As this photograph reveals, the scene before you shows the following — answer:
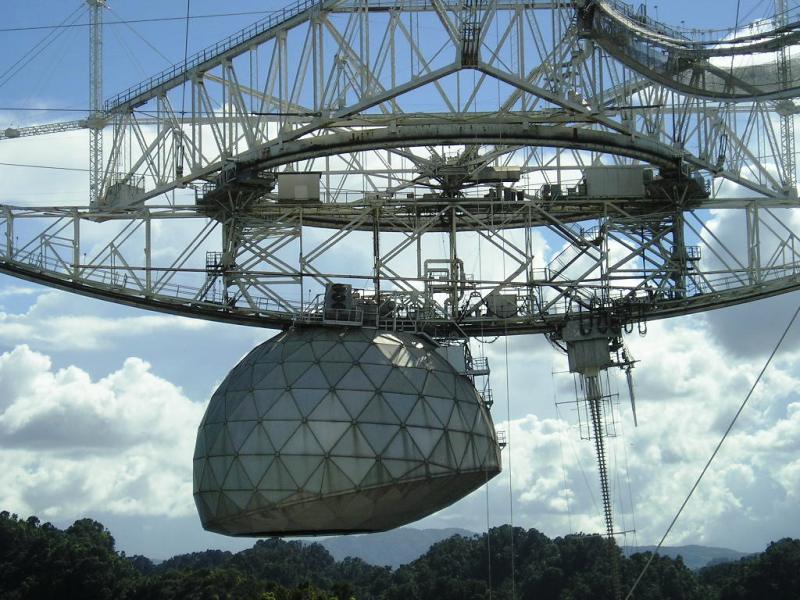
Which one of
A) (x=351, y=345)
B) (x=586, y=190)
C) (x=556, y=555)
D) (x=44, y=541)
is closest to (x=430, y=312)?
(x=351, y=345)

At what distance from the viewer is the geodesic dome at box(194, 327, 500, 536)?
66.8 metres

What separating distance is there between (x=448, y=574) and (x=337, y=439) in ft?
354

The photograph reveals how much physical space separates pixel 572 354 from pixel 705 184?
34.4 ft

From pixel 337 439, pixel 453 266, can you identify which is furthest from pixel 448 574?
pixel 337 439

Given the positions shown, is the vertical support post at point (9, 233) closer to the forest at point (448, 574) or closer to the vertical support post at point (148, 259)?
the vertical support post at point (148, 259)

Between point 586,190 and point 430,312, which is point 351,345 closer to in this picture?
point 430,312

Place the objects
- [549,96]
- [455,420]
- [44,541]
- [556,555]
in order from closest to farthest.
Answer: [549,96]
[455,420]
[44,541]
[556,555]

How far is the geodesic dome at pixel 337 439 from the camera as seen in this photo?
6675 centimetres

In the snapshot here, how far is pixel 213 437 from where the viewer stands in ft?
228

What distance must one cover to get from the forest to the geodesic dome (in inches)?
1341

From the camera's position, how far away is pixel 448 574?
17112cm

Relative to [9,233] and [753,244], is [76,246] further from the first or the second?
[753,244]

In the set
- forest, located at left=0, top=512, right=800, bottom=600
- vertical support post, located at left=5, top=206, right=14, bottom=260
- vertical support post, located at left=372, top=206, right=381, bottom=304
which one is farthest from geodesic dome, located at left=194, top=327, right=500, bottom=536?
forest, located at left=0, top=512, right=800, bottom=600

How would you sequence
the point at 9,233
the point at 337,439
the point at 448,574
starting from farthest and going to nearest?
the point at 448,574 < the point at 9,233 < the point at 337,439
